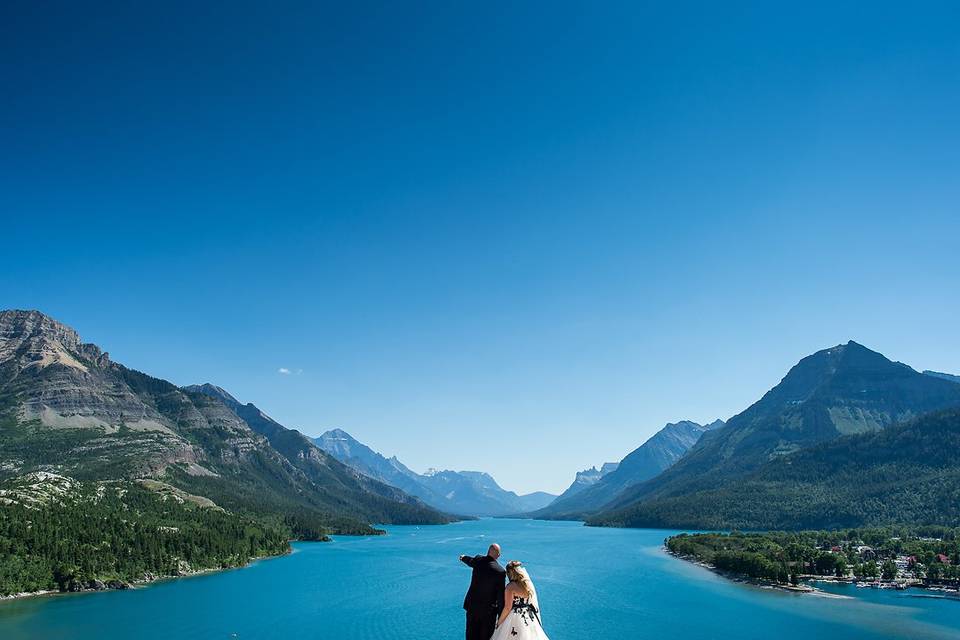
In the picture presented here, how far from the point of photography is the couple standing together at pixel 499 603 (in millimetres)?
12414

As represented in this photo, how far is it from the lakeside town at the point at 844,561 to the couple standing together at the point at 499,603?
5332 inches

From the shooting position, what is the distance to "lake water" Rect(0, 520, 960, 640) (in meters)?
85.9

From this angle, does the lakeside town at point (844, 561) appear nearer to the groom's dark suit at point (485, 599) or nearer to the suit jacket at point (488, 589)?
Answer: the groom's dark suit at point (485, 599)

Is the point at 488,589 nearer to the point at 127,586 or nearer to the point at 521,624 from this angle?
the point at 521,624

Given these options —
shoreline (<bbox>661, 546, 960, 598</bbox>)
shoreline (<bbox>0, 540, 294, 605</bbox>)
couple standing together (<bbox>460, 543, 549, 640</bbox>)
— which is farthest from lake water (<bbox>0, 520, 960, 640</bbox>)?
couple standing together (<bbox>460, 543, 549, 640</bbox>)

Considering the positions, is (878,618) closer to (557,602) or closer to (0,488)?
(557,602)

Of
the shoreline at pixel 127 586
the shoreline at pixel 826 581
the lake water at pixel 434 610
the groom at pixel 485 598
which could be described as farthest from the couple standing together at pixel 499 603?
the shoreline at pixel 826 581

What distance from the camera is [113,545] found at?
126812 mm

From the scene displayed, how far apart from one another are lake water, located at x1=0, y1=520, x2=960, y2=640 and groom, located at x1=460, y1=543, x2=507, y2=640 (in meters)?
77.4

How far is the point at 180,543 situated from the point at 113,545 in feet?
63.1

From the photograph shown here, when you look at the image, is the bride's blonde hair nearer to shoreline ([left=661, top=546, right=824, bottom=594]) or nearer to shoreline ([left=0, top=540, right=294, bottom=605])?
shoreline ([left=0, top=540, right=294, bottom=605])

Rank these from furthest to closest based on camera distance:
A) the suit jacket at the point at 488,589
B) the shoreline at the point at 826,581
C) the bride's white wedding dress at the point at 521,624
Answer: the shoreline at the point at 826,581, the suit jacket at the point at 488,589, the bride's white wedding dress at the point at 521,624

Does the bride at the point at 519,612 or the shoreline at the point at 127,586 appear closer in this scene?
the bride at the point at 519,612

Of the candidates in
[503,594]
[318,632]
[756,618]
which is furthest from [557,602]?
[503,594]
